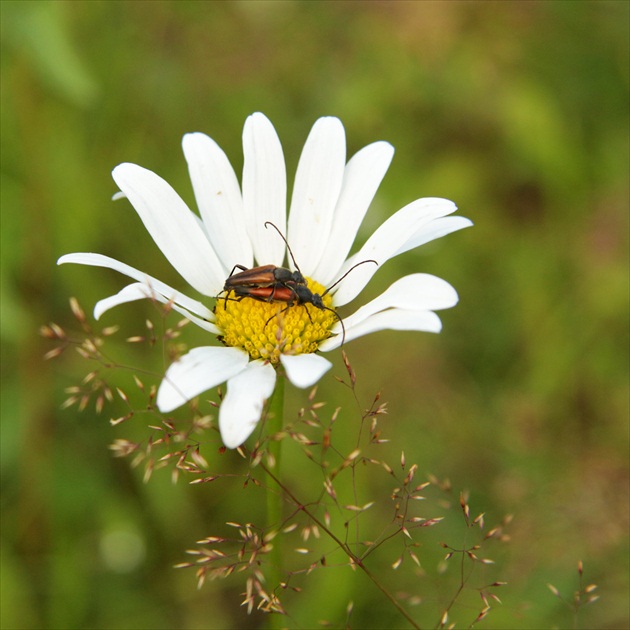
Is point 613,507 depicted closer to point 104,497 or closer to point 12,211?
point 104,497

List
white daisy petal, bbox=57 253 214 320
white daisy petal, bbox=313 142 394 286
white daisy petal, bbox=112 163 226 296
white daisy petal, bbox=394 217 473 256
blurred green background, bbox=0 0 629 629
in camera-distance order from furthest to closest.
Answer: blurred green background, bbox=0 0 629 629 → white daisy petal, bbox=313 142 394 286 → white daisy petal, bbox=112 163 226 296 → white daisy petal, bbox=394 217 473 256 → white daisy petal, bbox=57 253 214 320

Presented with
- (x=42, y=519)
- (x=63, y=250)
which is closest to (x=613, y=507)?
(x=42, y=519)

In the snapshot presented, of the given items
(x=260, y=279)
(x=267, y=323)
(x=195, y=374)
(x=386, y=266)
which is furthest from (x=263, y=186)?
(x=386, y=266)

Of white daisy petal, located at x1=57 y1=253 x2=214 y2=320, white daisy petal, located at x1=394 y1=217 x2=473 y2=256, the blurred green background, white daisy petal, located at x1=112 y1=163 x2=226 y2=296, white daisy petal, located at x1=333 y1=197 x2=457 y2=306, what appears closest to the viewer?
white daisy petal, located at x1=57 y1=253 x2=214 y2=320

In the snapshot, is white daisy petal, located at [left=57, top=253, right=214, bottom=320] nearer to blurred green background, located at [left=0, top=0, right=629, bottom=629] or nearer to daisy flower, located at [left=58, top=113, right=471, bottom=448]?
daisy flower, located at [left=58, top=113, right=471, bottom=448]

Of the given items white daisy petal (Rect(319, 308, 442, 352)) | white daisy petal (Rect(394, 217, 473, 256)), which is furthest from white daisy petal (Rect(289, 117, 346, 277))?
white daisy petal (Rect(319, 308, 442, 352))

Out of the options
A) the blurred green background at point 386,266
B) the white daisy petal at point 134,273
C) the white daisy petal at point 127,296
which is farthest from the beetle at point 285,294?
the blurred green background at point 386,266

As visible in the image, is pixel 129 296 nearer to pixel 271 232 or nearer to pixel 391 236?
pixel 391 236
